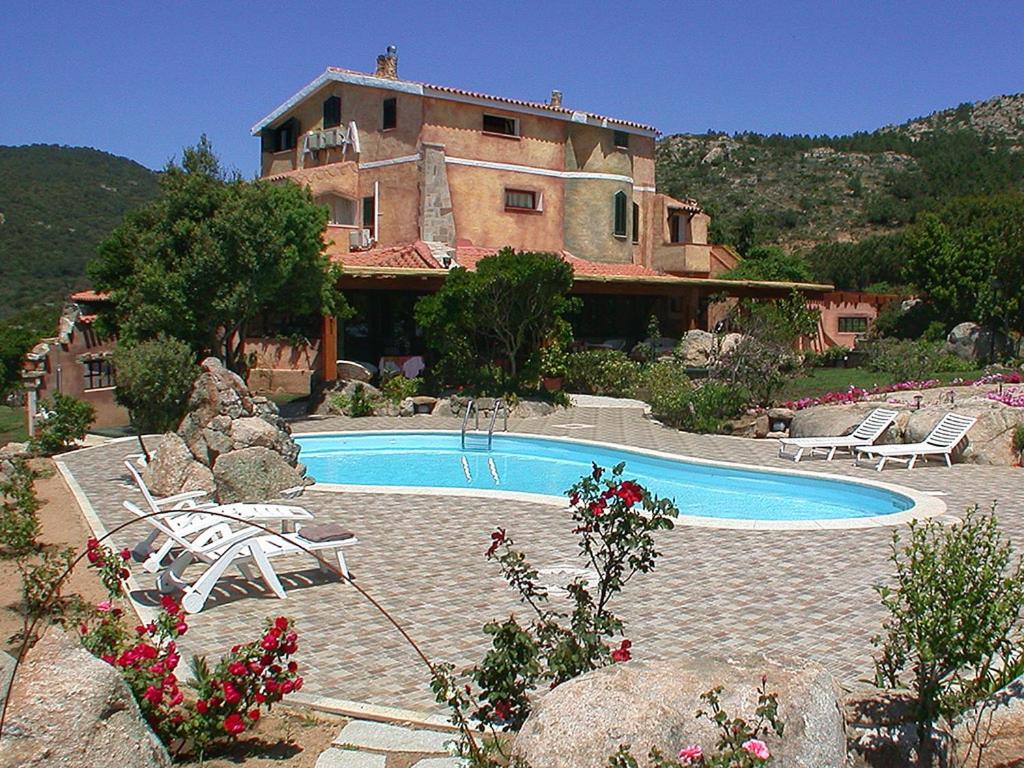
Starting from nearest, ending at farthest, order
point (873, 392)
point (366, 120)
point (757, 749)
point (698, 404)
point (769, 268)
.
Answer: point (757, 749) → point (698, 404) → point (873, 392) → point (366, 120) → point (769, 268)

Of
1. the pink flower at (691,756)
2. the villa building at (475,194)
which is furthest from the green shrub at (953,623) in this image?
the villa building at (475,194)

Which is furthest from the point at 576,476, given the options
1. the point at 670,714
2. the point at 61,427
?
the point at 670,714

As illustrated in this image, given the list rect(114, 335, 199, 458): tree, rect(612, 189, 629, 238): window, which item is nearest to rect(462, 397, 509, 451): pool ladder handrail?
rect(114, 335, 199, 458): tree

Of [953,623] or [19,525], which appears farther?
[19,525]

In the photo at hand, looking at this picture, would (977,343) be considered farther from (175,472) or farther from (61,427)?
(175,472)

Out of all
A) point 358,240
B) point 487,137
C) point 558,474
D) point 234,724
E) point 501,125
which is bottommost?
point 558,474

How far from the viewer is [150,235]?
17531mm

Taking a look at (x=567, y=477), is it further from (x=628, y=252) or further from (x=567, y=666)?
(x=628, y=252)

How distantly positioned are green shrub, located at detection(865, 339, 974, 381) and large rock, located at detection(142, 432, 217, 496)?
16.0 meters

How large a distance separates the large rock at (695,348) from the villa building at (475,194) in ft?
4.75

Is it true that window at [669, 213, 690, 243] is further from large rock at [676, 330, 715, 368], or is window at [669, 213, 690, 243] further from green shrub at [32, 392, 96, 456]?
green shrub at [32, 392, 96, 456]

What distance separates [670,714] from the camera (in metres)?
3.50

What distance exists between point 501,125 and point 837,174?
4489 centimetres

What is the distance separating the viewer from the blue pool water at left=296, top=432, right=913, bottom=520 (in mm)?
12789
